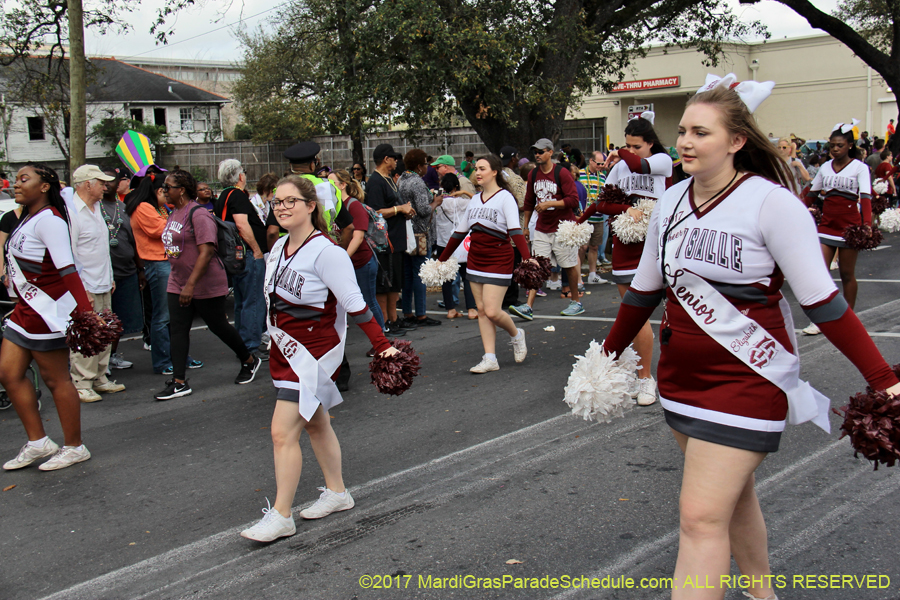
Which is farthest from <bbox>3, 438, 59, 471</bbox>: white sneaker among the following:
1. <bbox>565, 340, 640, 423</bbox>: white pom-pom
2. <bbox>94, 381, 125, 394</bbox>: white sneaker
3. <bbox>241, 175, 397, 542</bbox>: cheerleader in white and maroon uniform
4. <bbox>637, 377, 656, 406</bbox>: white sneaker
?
<bbox>637, 377, 656, 406</bbox>: white sneaker

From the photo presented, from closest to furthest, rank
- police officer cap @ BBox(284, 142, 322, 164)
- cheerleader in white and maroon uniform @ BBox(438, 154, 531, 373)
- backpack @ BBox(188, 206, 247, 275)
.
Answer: police officer cap @ BBox(284, 142, 322, 164) < cheerleader in white and maroon uniform @ BBox(438, 154, 531, 373) < backpack @ BBox(188, 206, 247, 275)

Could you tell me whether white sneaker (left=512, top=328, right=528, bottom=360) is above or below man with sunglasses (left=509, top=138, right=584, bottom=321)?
below

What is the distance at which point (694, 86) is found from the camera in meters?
43.1

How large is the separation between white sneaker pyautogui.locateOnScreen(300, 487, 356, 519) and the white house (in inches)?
1921

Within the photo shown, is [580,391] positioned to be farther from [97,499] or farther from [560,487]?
[97,499]

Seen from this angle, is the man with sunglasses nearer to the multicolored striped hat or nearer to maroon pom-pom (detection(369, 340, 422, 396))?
the multicolored striped hat

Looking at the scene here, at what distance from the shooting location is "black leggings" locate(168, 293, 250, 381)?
274 inches

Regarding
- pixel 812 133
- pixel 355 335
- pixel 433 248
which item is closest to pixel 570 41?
pixel 433 248

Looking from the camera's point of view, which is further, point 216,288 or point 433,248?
point 433,248

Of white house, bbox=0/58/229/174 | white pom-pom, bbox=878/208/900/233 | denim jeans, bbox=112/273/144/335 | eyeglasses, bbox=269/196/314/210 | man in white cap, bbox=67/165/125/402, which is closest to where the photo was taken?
eyeglasses, bbox=269/196/314/210

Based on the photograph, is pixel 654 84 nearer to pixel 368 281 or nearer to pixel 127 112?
pixel 127 112

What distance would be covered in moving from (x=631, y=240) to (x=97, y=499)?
4.18 meters

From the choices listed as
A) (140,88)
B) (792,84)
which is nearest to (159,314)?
(792,84)

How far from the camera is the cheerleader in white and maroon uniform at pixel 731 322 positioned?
2426 mm
